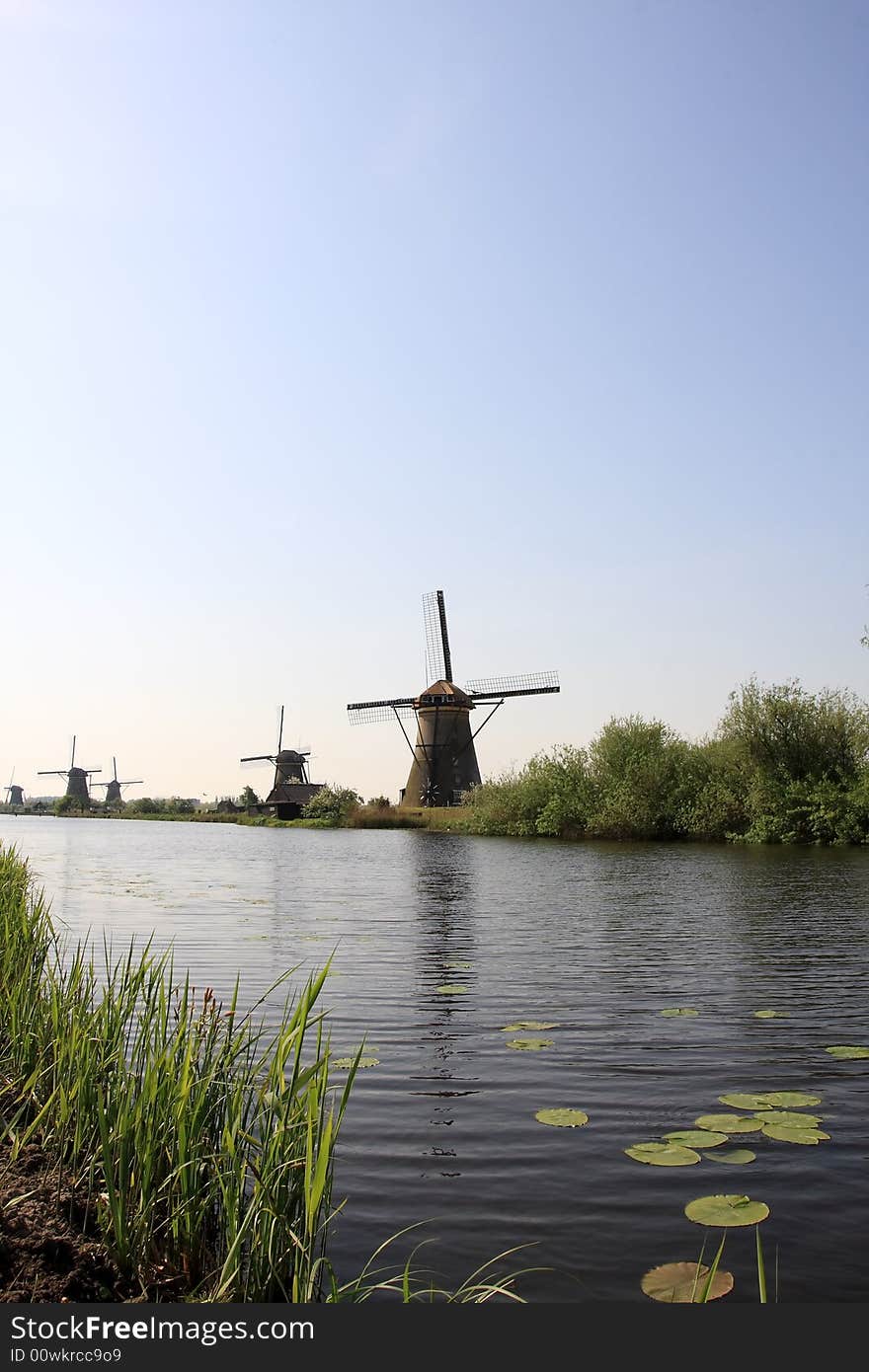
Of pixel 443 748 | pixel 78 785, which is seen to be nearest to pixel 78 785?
pixel 78 785

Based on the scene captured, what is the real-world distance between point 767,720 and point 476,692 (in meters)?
24.1

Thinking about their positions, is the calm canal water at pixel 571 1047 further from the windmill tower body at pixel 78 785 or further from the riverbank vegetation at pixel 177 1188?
the windmill tower body at pixel 78 785

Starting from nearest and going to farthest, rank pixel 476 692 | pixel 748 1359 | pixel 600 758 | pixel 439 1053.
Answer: pixel 748 1359 < pixel 439 1053 < pixel 600 758 < pixel 476 692

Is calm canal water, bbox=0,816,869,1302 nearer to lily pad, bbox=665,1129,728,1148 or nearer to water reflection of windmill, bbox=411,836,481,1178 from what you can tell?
water reflection of windmill, bbox=411,836,481,1178

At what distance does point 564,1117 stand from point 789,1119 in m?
1.47

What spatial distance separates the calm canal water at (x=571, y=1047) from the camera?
4.71m

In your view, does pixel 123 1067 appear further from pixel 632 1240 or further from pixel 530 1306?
pixel 632 1240

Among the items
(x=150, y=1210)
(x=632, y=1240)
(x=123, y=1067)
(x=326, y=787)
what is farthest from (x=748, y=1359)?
(x=326, y=787)

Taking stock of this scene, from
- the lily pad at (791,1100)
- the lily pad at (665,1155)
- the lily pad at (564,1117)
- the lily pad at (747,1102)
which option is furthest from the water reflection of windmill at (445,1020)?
the lily pad at (791,1100)

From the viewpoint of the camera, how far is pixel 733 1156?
568 cm

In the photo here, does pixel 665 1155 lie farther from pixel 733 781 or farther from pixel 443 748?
pixel 443 748

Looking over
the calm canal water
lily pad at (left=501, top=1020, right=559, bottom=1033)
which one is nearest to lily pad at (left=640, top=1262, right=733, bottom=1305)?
the calm canal water

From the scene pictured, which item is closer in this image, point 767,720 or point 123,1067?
point 123,1067

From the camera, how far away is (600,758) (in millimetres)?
51312
